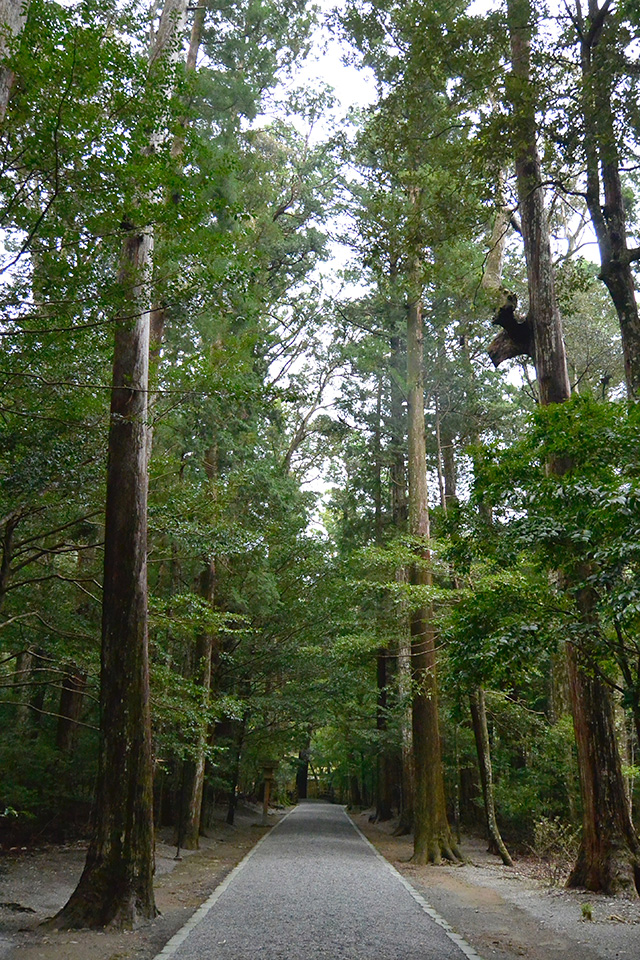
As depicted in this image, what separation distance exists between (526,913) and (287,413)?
1514 centimetres

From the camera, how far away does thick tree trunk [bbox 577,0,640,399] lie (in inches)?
281

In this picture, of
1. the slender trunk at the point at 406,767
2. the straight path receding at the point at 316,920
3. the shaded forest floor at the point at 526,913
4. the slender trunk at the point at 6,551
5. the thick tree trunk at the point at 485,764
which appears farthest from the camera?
the slender trunk at the point at 406,767

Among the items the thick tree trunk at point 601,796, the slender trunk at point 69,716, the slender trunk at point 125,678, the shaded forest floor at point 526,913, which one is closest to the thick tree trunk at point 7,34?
the slender trunk at point 125,678

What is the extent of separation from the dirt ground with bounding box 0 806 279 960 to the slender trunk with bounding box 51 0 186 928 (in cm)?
30

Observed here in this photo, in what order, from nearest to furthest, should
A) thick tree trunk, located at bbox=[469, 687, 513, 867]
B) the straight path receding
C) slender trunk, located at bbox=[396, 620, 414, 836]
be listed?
the straight path receding < thick tree trunk, located at bbox=[469, 687, 513, 867] < slender trunk, located at bbox=[396, 620, 414, 836]

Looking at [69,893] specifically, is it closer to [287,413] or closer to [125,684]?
[125,684]


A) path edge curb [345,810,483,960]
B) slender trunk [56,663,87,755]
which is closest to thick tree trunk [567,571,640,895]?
path edge curb [345,810,483,960]

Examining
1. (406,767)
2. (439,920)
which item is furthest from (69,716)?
(439,920)

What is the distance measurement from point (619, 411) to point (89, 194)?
4.28 m

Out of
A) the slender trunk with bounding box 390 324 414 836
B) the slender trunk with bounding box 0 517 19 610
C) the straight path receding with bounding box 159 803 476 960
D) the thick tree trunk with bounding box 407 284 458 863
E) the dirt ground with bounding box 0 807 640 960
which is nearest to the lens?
the straight path receding with bounding box 159 803 476 960

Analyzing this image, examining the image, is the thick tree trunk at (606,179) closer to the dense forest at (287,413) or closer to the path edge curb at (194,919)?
the dense forest at (287,413)

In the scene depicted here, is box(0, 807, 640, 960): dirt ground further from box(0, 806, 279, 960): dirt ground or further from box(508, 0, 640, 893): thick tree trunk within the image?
box(508, 0, 640, 893): thick tree trunk

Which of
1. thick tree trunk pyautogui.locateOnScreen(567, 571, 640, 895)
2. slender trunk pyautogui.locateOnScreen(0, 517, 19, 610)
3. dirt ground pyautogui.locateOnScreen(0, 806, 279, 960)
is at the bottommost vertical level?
dirt ground pyautogui.locateOnScreen(0, 806, 279, 960)

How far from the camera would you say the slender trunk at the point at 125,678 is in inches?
227
